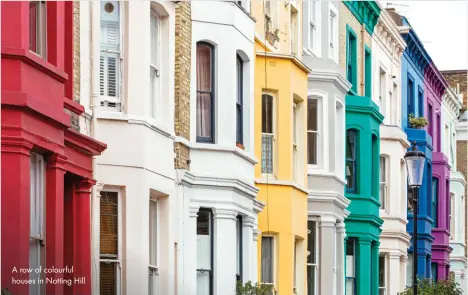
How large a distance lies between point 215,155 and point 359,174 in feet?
50.5

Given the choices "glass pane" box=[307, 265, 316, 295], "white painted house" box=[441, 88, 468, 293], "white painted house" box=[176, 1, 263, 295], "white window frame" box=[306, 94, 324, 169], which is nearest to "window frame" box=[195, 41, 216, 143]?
"white painted house" box=[176, 1, 263, 295]

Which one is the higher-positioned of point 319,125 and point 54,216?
point 319,125

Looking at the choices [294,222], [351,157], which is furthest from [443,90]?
[294,222]

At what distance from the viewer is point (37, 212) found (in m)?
24.6

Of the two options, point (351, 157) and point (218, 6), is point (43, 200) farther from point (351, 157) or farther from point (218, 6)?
point (351, 157)

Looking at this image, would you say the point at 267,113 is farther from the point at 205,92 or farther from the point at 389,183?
the point at 389,183

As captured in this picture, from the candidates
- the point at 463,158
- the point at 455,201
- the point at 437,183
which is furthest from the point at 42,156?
the point at 463,158

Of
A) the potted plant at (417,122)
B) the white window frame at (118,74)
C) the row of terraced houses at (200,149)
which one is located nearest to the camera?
the row of terraced houses at (200,149)

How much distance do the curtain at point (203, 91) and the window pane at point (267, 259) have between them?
6233mm

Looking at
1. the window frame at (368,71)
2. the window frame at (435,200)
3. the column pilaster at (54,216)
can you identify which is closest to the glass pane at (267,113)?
the window frame at (368,71)

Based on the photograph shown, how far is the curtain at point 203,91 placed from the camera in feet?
110

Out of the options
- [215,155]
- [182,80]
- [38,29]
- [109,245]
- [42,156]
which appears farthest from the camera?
[215,155]

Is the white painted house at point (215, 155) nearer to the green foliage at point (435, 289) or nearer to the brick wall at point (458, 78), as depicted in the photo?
the green foliage at point (435, 289)

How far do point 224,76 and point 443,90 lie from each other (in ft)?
108
